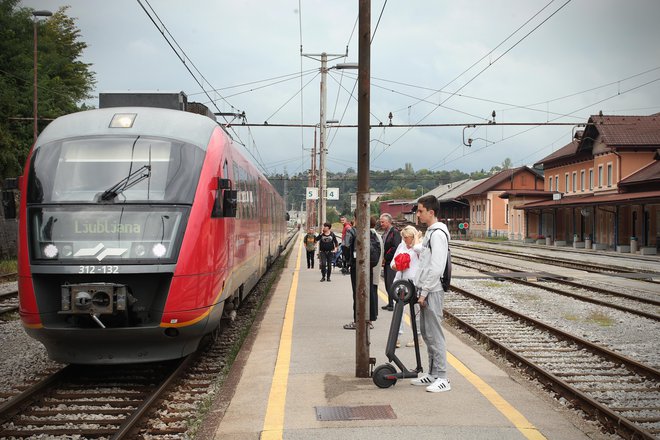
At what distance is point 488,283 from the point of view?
19047 mm

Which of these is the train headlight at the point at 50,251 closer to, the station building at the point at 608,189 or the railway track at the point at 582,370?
the railway track at the point at 582,370

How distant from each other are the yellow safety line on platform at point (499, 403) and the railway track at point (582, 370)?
2.66 ft

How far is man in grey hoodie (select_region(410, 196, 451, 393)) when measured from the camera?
6160 mm

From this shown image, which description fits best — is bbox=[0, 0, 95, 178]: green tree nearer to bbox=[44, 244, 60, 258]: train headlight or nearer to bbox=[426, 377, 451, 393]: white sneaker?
bbox=[44, 244, 60, 258]: train headlight

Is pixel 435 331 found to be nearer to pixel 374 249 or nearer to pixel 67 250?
pixel 374 249

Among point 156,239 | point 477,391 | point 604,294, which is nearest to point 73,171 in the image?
point 156,239

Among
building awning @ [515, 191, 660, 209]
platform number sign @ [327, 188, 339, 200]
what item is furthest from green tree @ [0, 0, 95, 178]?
building awning @ [515, 191, 660, 209]

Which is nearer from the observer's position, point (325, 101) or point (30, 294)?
point (30, 294)

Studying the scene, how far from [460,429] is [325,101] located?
67.7 feet

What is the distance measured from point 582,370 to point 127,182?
18.7ft

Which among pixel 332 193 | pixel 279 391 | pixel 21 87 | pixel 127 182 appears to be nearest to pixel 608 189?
pixel 332 193

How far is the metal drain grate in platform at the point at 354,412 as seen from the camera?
18.2 feet

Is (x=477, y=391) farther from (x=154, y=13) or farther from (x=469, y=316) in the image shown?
(x=154, y=13)

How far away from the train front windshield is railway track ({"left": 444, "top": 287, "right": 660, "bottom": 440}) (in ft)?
14.2
